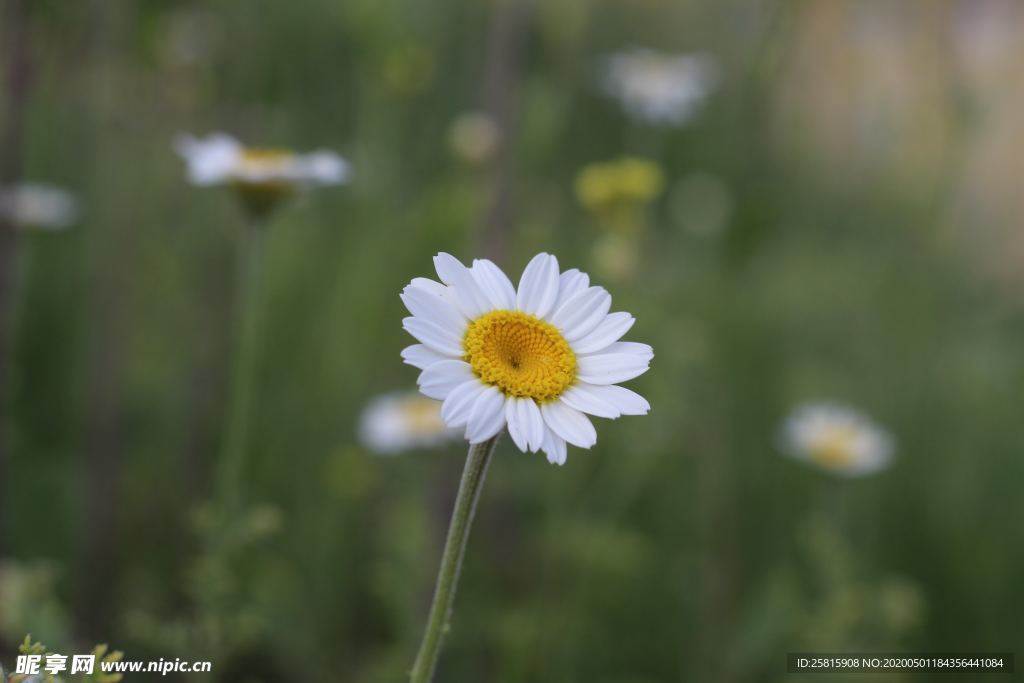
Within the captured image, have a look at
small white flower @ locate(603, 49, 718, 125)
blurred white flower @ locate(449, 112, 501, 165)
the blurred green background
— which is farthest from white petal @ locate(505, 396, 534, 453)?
small white flower @ locate(603, 49, 718, 125)

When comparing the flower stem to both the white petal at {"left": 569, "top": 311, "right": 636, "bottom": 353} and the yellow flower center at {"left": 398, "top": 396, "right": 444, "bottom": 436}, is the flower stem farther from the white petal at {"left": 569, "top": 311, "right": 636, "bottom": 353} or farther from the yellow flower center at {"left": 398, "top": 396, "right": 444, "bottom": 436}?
the yellow flower center at {"left": 398, "top": 396, "right": 444, "bottom": 436}

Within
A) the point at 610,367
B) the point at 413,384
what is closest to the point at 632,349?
the point at 610,367

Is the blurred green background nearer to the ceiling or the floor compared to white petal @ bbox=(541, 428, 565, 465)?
nearer to the floor

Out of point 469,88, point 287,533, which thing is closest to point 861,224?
point 469,88

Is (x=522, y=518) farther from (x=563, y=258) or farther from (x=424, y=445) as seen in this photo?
(x=563, y=258)

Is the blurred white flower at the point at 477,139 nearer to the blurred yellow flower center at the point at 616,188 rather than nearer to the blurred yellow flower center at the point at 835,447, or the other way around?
the blurred yellow flower center at the point at 616,188

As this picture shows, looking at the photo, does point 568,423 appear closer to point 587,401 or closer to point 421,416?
point 587,401
